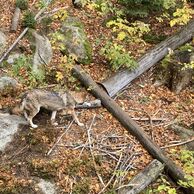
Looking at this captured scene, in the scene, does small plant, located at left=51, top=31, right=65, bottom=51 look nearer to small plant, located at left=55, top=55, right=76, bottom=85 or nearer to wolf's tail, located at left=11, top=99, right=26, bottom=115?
small plant, located at left=55, top=55, right=76, bottom=85

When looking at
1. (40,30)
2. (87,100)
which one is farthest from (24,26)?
(87,100)

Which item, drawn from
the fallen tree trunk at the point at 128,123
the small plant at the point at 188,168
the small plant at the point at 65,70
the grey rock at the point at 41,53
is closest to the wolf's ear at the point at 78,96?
the fallen tree trunk at the point at 128,123

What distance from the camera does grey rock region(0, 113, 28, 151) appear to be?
891 cm

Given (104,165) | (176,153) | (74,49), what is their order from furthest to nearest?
(74,49)
(176,153)
(104,165)

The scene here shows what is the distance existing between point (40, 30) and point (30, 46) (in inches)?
34.4

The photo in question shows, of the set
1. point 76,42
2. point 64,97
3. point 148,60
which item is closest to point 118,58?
point 148,60

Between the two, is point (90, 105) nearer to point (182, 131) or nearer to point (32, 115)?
point (32, 115)

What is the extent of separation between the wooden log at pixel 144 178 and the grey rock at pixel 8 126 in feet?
8.89

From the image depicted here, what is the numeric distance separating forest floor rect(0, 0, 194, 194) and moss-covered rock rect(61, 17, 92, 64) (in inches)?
11.9

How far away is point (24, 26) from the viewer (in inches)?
484

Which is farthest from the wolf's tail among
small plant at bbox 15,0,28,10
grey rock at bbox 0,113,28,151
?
small plant at bbox 15,0,28,10

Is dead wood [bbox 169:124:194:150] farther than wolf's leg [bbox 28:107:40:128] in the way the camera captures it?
Yes

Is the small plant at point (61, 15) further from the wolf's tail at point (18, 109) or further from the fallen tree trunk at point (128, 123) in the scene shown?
the wolf's tail at point (18, 109)

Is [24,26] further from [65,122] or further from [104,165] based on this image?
[104,165]
